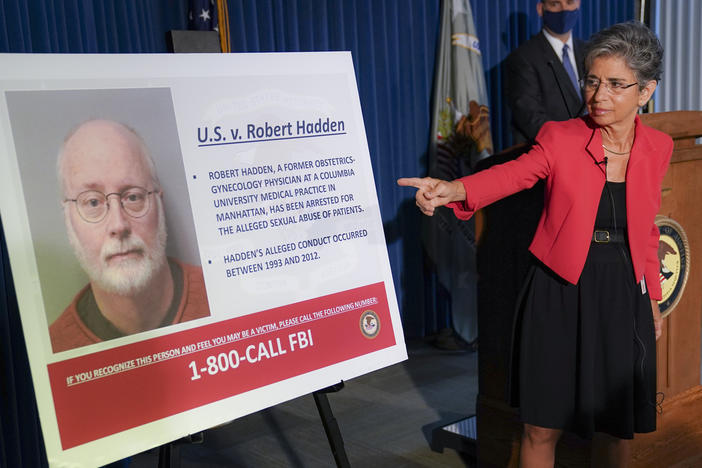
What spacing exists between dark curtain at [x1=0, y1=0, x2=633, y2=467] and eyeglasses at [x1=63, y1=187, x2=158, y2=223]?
164 cm

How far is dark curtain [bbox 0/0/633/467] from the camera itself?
10.1 ft

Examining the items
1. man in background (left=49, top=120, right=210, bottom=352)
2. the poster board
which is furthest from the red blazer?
man in background (left=49, top=120, right=210, bottom=352)

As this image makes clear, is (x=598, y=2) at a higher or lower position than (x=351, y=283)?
higher

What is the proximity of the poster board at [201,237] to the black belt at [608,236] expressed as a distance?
21.3 inches

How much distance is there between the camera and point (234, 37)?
3.70 meters

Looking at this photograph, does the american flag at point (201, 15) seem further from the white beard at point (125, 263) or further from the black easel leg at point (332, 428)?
the black easel leg at point (332, 428)

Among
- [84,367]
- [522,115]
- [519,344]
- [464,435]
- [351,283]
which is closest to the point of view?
[84,367]

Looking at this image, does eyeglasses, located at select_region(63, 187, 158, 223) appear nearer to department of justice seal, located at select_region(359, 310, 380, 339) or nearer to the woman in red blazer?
department of justice seal, located at select_region(359, 310, 380, 339)

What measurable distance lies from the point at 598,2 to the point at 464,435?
3.85 meters

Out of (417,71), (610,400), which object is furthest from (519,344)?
(417,71)

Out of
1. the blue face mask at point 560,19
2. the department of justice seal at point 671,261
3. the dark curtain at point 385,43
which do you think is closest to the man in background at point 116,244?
the department of justice seal at point 671,261

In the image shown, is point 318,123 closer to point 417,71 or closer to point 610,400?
point 610,400

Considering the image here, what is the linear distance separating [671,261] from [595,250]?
613mm

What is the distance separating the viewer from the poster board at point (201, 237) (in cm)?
135
